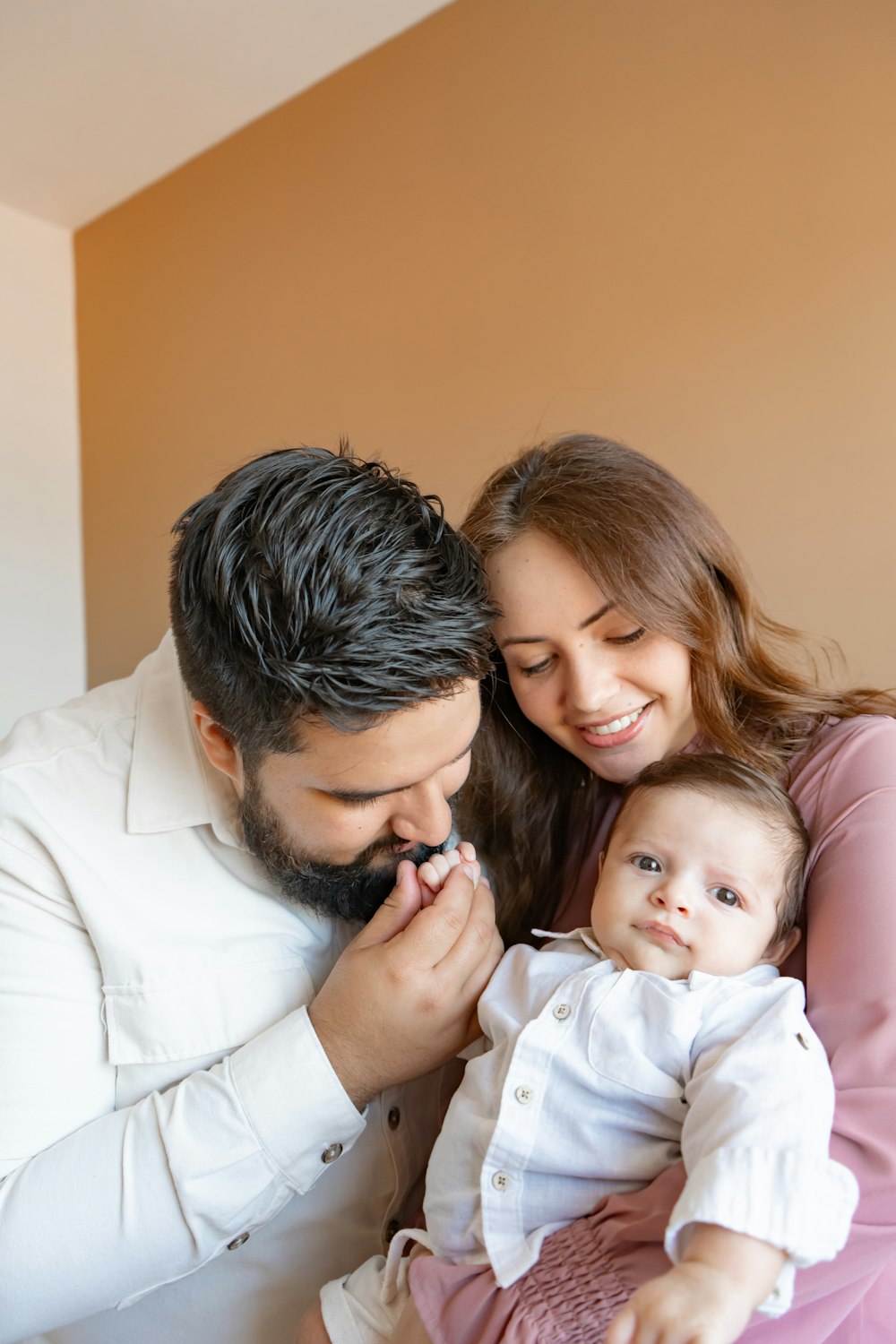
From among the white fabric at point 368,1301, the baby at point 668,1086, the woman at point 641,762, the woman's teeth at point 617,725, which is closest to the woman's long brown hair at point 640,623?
the woman at point 641,762

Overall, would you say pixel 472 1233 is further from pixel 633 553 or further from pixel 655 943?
pixel 633 553

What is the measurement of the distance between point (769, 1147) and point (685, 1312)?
168 mm

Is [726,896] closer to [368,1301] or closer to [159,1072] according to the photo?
[368,1301]

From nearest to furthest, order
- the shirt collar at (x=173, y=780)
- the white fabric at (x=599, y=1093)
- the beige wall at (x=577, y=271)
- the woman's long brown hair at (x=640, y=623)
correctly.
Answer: the white fabric at (x=599, y=1093)
the shirt collar at (x=173, y=780)
the woman's long brown hair at (x=640, y=623)
the beige wall at (x=577, y=271)

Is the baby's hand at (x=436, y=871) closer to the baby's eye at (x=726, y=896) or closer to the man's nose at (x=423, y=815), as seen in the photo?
the man's nose at (x=423, y=815)

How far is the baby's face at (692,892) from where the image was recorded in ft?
4.36

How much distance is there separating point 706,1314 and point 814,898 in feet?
1.95

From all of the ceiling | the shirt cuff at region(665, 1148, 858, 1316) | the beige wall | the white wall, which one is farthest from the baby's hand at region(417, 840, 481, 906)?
the white wall

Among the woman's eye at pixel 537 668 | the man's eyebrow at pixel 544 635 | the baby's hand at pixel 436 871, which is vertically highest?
the man's eyebrow at pixel 544 635

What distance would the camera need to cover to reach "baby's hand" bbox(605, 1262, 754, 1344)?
0.89m

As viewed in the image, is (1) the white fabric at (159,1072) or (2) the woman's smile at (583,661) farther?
(2) the woman's smile at (583,661)

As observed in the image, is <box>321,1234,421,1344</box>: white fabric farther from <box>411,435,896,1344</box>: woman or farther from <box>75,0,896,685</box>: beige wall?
<box>75,0,896,685</box>: beige wall

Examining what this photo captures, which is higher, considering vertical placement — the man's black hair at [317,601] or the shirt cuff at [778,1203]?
the man's black hair at [317,601]

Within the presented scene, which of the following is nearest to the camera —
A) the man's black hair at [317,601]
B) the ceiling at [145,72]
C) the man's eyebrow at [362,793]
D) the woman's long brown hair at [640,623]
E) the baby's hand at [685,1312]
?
the baby's hand at [685,1312]
